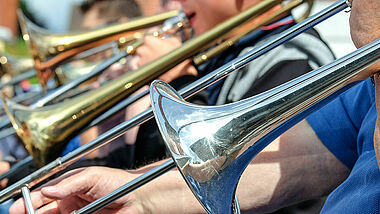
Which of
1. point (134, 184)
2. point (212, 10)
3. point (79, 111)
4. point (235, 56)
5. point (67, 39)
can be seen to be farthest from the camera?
point (67, 39)

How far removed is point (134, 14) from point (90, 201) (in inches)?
73.6

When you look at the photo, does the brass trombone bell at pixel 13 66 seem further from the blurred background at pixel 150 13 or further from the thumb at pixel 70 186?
the thumb at pixel 70 186

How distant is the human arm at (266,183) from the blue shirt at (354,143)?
0.03m

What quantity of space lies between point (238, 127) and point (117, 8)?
6.92 feet

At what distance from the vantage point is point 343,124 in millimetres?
1052

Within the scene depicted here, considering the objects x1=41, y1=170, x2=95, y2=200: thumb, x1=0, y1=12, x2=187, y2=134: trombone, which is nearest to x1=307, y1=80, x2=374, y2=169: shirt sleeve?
x1=41, y1=170, x2=95, y2=200: thumb

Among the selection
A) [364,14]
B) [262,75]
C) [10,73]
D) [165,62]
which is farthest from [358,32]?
[10,73]

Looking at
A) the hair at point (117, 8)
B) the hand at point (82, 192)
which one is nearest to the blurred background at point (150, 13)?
the hair at point (117, 8)

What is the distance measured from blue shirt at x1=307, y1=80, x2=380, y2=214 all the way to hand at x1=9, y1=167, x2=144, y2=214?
1.20ft

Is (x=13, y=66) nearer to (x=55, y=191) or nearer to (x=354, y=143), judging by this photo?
(x=55, y=191)

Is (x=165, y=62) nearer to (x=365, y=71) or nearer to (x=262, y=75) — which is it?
(x=262, y=75)

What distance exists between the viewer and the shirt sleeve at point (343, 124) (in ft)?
3.37

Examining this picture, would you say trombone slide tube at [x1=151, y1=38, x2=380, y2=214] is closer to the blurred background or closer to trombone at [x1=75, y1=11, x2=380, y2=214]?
trombone at [x1=75, y1=11, x2=380, y2=214]

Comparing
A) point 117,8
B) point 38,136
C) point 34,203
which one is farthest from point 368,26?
point 117,8
